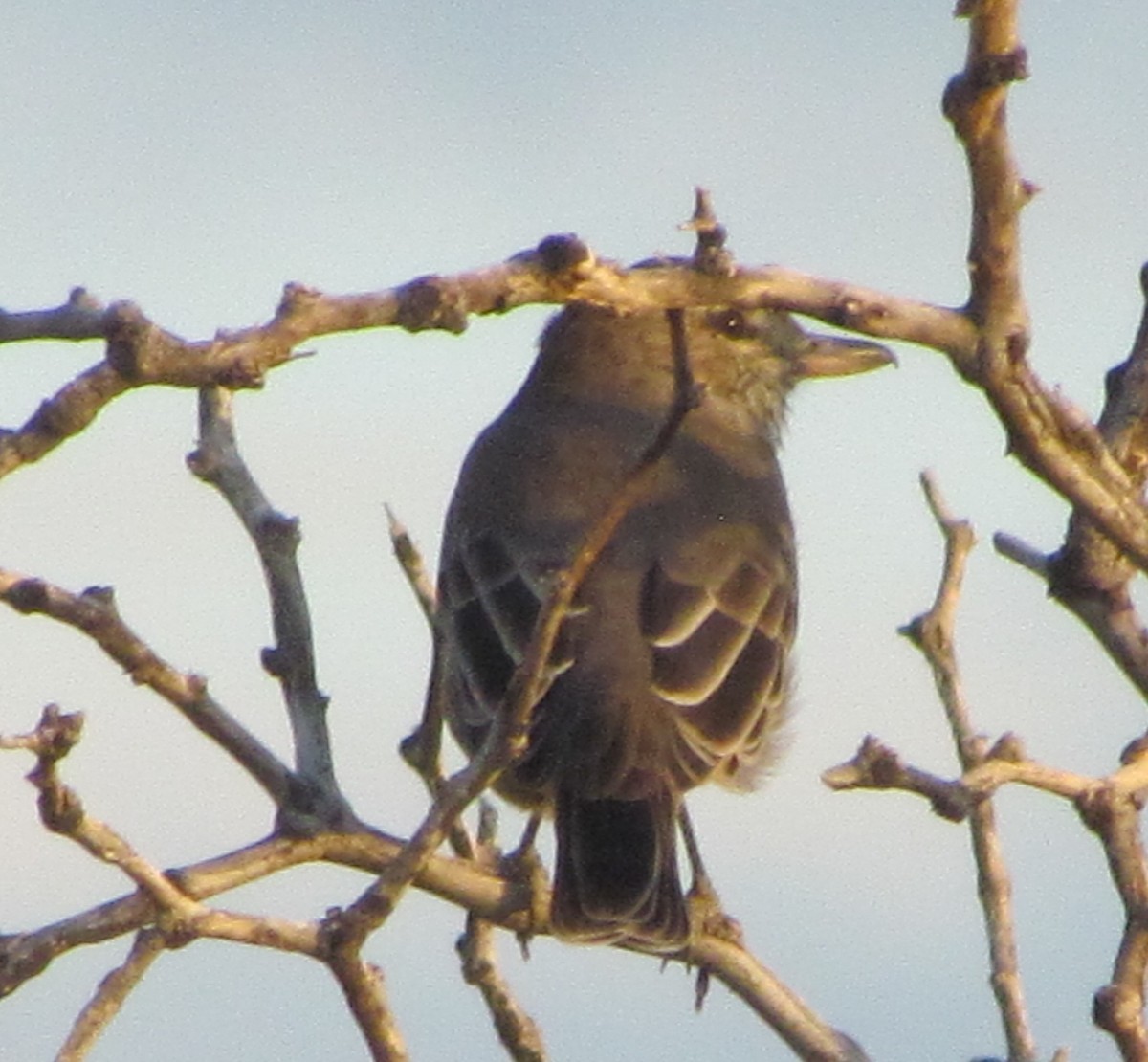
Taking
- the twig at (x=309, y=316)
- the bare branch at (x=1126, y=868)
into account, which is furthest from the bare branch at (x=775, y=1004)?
the twig at (x=309, y=316)

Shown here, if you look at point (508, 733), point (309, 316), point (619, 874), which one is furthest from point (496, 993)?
point (309, 316)

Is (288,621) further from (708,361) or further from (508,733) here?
(708,361)

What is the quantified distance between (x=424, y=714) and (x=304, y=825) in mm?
1392

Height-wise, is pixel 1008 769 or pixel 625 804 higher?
pixel 625 804

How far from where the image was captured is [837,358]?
386 inches

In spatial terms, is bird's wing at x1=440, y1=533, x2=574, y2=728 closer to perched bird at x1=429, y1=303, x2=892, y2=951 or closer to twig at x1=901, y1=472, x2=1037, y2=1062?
perched bird at x1=429, y1=303, x2=892, y2=951

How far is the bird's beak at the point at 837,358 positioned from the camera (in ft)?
31.8

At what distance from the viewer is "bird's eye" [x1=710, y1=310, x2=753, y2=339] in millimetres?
6723

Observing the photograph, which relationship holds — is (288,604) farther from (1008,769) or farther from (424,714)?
(1008,769)

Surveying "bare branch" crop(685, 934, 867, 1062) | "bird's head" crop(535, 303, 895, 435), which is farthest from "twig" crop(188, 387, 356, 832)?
"bird's head" crop(535, 303, 895, 435)

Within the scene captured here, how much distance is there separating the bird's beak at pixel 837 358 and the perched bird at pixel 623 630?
2.41 feet

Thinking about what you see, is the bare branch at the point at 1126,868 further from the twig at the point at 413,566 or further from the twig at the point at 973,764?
the twig at the point at 413,566

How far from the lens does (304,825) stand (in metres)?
5.27

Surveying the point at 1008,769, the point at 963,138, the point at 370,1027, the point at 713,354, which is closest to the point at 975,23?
the point at 963,138
